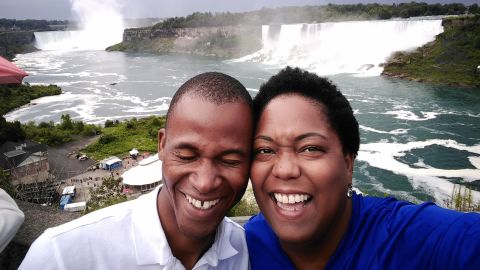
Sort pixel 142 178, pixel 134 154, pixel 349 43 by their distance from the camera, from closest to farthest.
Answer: pixel 142 178 → pixel 134 154 → pixel 349 43

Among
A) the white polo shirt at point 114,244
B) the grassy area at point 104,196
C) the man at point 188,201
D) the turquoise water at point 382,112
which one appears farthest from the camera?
the turquoise water at point 382,112

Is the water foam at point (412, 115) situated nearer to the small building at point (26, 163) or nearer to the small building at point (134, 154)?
the small building at point (134, 154)

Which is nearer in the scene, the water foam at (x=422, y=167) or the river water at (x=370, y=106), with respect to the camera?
the water foam at (x=422, y=167)

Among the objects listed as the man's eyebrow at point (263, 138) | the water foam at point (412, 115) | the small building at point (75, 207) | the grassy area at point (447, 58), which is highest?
the man's eyebrow at point (263, 138)

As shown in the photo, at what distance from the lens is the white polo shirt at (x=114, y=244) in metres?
1.61

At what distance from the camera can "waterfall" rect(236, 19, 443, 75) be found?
48281 millimetres

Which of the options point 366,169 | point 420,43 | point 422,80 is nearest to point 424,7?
point 420,43

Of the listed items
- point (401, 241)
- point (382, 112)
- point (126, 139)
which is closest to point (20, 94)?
point (126, 139)

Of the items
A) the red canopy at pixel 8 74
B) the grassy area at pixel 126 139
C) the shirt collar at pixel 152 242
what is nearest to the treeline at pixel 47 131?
the grassy area at pixel 126 139

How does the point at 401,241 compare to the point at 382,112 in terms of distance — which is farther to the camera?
the point at 382,112

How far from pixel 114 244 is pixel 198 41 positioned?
93.6m

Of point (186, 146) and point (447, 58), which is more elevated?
point (186, 146)

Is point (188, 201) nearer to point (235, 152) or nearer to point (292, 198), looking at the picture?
point (235, 152)

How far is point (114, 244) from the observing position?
1.73 metres
